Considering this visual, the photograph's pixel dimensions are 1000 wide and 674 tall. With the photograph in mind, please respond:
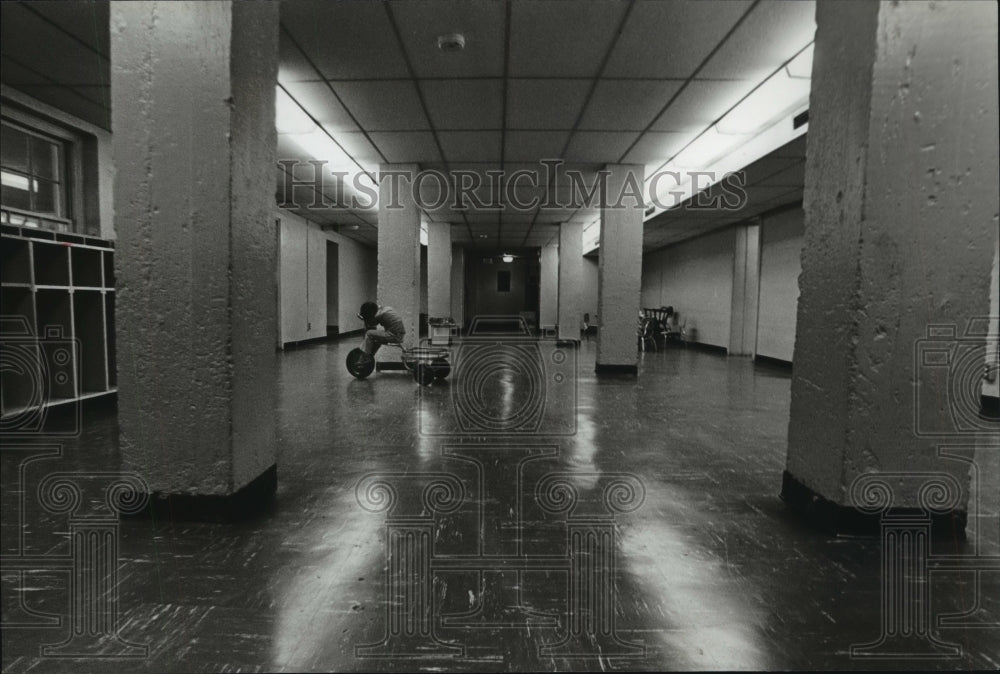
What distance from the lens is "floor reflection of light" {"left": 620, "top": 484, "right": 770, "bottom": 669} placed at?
4.48 ft

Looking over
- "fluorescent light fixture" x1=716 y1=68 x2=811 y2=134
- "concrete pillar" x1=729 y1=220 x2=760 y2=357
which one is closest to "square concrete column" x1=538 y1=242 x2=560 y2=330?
"concrete pillar" x1=729 y1=220 x2=760 y2=357

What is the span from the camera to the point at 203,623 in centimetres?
147

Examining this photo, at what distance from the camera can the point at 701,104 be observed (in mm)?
4566

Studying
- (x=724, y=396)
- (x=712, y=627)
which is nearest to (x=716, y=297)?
(x=724, y=396)

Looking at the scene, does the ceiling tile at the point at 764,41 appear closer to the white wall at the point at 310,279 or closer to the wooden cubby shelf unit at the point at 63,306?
the wooden cubby shelf unit at the point at 63,306

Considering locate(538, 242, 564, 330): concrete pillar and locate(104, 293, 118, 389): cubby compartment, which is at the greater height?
locate(538, 242, 564, 330): concrete pillar

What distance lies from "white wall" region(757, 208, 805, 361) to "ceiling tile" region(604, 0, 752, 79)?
5.78 m

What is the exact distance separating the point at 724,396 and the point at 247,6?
5555 millimetres

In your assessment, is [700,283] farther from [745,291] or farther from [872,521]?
[872,521]

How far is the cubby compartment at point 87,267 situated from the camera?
4.30m

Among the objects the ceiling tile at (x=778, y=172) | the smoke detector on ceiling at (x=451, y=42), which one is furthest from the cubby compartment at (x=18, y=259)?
the ceiling tile at (x=778, y=172)

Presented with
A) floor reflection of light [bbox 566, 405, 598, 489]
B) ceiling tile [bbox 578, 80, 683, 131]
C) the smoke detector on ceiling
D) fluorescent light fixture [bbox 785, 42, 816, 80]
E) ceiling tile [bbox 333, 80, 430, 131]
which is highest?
fluorescent light fixture [bbox 785, 42, 816, 80]

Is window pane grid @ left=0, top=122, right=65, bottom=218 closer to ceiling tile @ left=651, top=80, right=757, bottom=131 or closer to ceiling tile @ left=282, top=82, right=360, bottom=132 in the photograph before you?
ceiling tile @ left=282, top=82, right=360, bottom=132

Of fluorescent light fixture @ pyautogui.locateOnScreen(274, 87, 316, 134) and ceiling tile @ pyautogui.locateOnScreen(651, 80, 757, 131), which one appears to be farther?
fluorescent light fixture @ pyautogui.locateOnScreen(274, 87, 316, 134)
